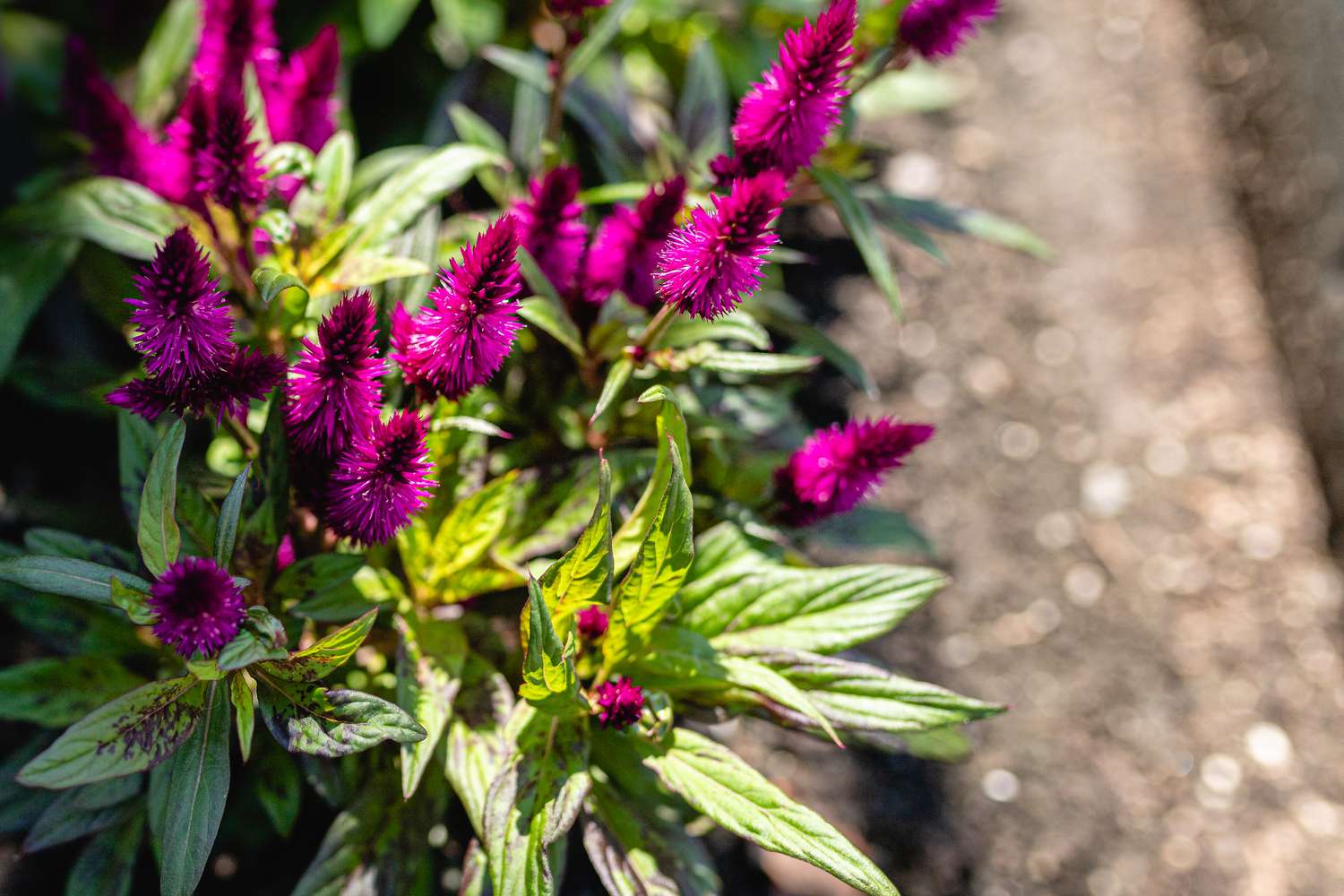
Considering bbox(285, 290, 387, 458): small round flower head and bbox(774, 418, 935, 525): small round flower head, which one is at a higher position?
Answer: bbox(285, 290, 387, 458): small round flower head

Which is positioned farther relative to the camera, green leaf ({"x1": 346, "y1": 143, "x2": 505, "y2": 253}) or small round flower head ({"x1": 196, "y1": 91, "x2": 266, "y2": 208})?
green leaf ({"x1": 346, "y1": 143, "x2": 505, "y2": 253})

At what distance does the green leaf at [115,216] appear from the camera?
1497mm

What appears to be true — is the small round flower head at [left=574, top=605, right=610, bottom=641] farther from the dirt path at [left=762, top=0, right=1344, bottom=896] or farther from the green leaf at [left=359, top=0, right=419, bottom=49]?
the green leaf at [left=359, top=0, right=419, bottom=49]

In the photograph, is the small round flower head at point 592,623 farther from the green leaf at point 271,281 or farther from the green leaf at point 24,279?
the green leaf at point 24,279

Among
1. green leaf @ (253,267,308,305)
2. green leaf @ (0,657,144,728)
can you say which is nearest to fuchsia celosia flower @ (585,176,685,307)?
green leaf @ (253,267,308,305)

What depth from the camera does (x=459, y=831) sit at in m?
1.70

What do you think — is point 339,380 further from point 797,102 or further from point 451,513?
point 797,102

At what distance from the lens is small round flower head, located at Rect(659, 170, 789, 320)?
3.54 ft

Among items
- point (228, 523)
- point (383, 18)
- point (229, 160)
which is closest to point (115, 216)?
point (229, 160)

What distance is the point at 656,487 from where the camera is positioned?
131 centimetres

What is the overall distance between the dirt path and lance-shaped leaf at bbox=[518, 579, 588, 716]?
2.93 feet

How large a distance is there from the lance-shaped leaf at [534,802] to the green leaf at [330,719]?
194mm

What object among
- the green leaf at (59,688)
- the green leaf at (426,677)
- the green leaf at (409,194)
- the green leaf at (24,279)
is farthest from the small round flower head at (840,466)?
the green leaf at (24,279)

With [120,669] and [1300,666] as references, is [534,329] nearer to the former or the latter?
[120,669]
